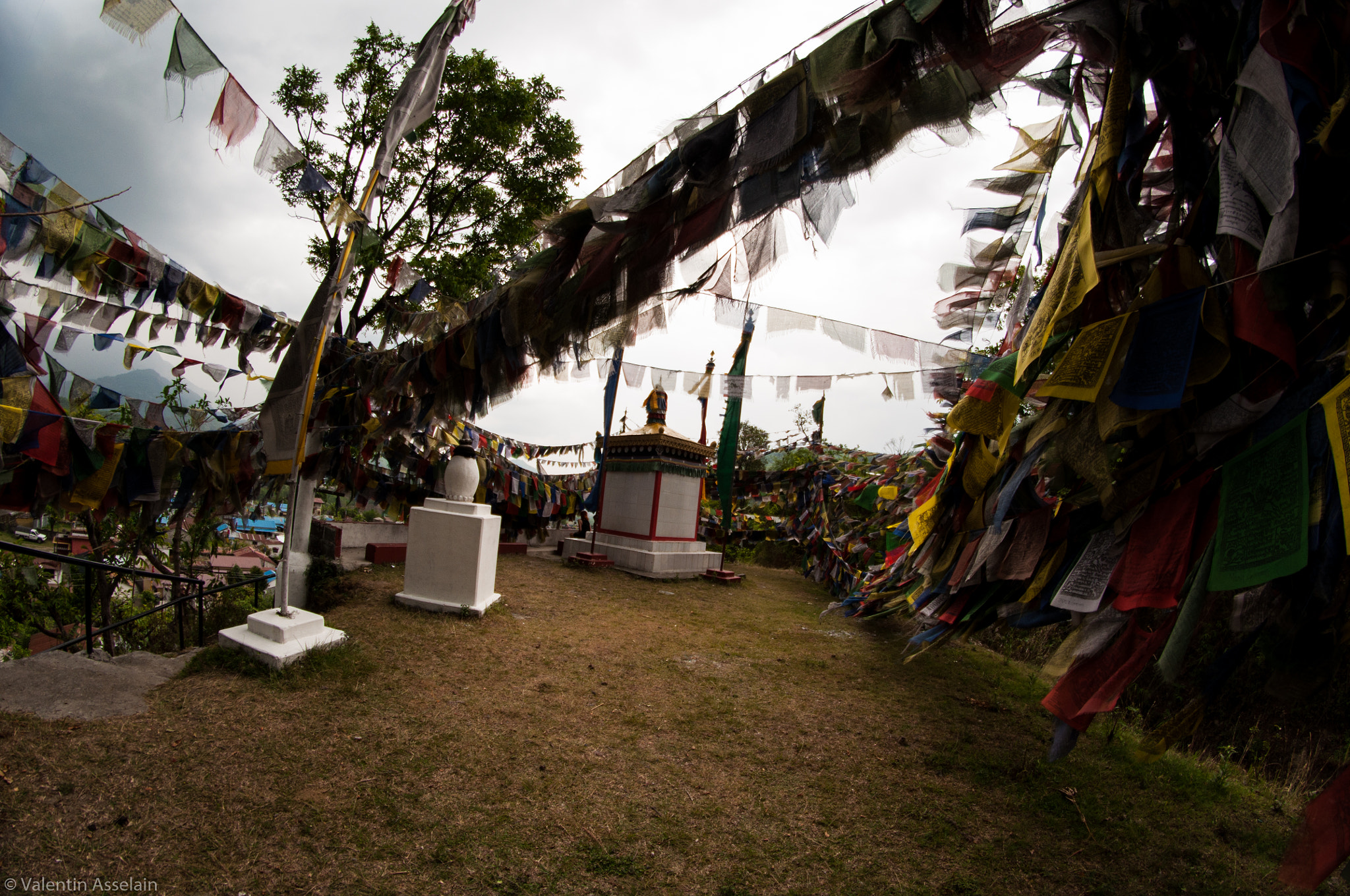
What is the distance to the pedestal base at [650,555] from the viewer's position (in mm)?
12031

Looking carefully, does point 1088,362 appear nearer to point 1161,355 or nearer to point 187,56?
point 1161,355

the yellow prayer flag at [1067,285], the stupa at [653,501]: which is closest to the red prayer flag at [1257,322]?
the yellow prayer flag at [1067,285]

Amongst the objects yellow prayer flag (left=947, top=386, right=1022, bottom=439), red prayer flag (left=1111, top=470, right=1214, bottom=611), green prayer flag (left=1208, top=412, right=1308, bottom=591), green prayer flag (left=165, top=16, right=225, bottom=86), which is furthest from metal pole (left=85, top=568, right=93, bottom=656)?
green prayer flag (left=1208, top=412, right=1308, bottom=591)

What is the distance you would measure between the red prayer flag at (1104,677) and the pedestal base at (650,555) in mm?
9639

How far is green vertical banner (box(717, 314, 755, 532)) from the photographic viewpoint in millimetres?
10711

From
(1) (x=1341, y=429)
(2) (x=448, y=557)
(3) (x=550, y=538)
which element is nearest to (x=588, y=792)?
(1) (x=1341, y=429)

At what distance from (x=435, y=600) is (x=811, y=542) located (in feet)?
31.1

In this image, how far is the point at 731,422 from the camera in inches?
444

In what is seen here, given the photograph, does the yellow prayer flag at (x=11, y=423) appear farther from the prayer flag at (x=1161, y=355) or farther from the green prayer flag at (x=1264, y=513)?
the green prayer flag at (x=1264, y=513)

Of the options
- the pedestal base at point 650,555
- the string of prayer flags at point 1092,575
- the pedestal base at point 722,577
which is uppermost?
the string of prayer flags at point 1092,575

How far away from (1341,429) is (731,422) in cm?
954

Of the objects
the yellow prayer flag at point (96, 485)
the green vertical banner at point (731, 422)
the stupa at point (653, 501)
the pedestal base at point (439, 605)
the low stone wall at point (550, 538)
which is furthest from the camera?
the low stone wall at point (550, 538)

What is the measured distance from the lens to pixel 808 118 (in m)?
2.87

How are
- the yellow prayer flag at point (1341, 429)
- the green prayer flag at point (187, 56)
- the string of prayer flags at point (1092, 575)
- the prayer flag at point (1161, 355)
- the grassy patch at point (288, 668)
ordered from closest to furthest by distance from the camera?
1. the yellow prayer flag at point (1341, 429)
2. the prayer flag at point (1161, 355)
3. the string of prayer flags at point (1092, 575)
4. the green prayer flag at point (187, 56)
5. the grassy patch at point (288, 668)
